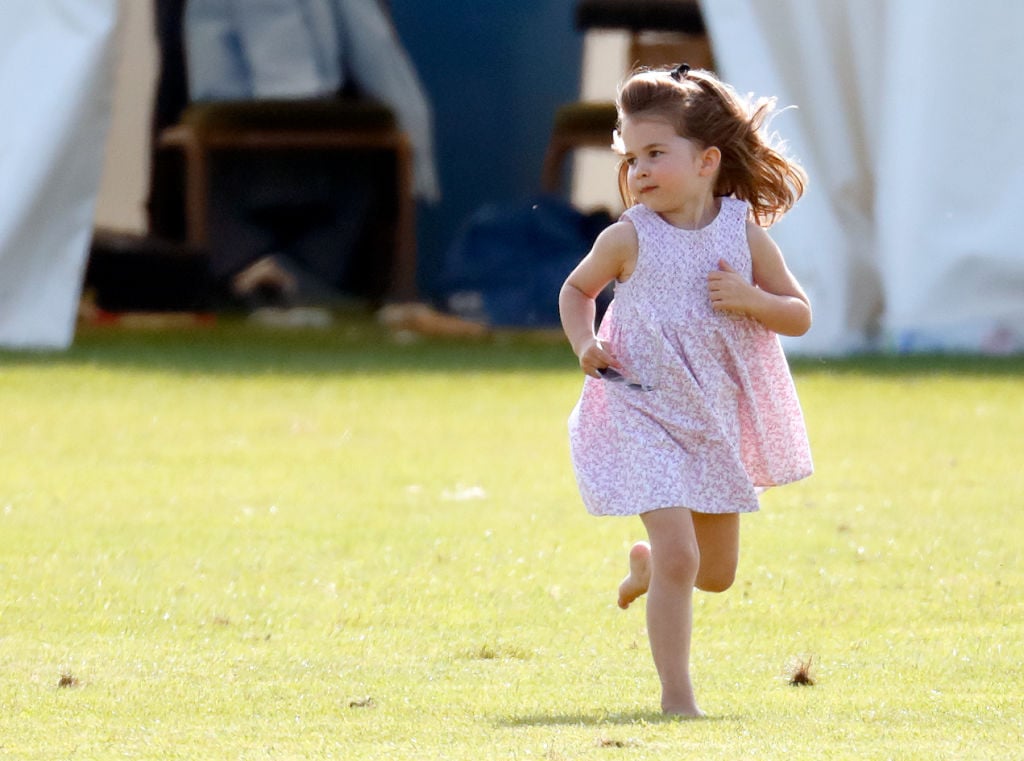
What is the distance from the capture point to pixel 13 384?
5.66m

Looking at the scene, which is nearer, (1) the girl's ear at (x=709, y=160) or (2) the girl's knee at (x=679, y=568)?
(2) the girl's knee at (x=679, y=568)

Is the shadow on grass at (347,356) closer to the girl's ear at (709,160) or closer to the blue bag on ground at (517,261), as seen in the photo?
the blue bag on ground at (517,261)

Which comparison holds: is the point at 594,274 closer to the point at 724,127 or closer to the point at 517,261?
the point at 724,127

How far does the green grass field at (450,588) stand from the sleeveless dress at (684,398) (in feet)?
0.83

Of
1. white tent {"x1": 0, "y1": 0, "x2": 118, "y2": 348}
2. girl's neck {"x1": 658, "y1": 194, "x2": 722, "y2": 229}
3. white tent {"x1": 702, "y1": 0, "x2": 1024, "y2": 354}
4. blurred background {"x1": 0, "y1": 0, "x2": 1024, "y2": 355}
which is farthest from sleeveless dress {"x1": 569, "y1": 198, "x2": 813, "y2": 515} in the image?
white tent {"x1": 0, "y1": 0, "x2": 118, "y2": 348}

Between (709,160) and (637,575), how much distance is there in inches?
22.1

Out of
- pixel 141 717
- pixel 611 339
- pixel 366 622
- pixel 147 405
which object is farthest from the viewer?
pixel 147 405

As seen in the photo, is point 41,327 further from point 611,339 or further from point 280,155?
point 611,339

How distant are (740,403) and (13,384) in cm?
356

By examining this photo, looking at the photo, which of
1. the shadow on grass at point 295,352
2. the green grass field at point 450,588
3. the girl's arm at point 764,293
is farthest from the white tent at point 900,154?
the girl's arm at point 764,293

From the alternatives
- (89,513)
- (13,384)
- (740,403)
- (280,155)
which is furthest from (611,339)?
(280,155)

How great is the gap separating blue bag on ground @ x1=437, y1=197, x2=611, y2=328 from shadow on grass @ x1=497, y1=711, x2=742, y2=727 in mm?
5275

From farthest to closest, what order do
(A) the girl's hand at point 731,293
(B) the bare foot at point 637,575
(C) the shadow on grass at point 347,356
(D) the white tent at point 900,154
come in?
(D) the white tent at point 900,154
(C) the shadow on grass at point 347,356
(B) the bare foot at point 637,575
(A) the girl's hand at point 731,293

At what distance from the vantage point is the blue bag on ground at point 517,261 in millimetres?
7613
